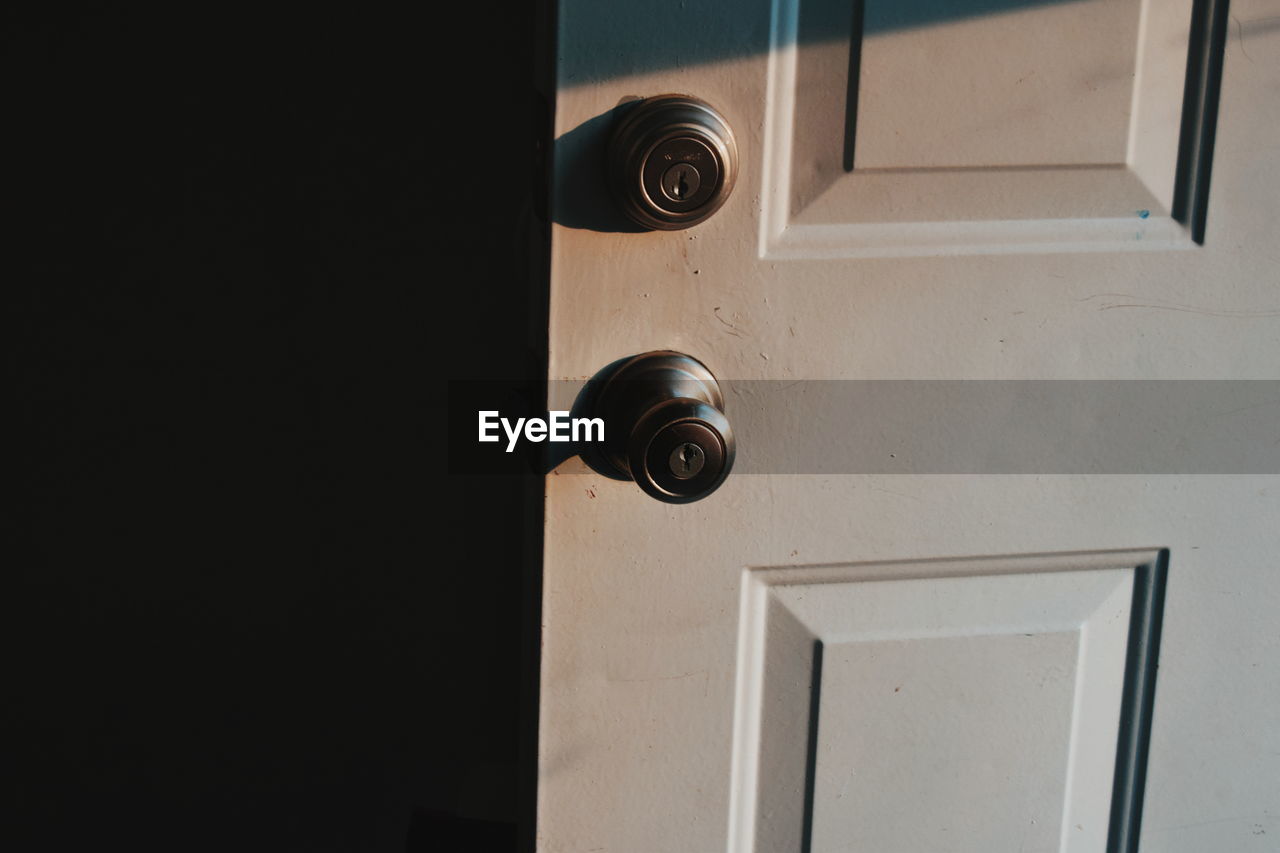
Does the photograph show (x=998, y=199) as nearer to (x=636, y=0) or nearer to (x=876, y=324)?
(x=876, y=324)

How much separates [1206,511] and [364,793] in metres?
1.39

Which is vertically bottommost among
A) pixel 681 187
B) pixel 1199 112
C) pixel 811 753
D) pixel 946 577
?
pixel 811 753

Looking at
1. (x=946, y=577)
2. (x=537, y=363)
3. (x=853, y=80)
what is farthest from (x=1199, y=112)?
(x=537, y=363)

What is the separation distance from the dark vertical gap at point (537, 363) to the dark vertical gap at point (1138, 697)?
1.44ft

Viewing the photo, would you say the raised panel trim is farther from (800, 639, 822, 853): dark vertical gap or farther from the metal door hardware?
the metal door hardware

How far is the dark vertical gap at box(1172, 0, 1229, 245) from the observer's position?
2.49ft

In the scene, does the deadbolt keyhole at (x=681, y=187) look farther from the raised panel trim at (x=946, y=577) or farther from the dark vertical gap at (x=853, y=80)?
the raised panel trim at (x=946, y=577)

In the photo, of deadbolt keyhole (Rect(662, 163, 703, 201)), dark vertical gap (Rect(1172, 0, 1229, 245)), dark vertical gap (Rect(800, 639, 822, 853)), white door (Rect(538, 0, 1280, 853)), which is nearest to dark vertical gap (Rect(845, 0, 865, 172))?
white door (Rect(538, 0, 1280, 853))

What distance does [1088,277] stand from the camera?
77cm

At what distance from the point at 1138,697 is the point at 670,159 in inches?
21.5

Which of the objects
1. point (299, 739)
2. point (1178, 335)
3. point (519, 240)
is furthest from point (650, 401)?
point (299, 739)

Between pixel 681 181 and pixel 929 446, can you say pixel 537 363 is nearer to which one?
pixel 681 181

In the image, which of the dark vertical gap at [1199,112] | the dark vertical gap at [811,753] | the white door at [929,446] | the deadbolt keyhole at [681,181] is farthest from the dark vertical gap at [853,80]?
the dark vertical gap at [811,753]

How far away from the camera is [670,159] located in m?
0.65
